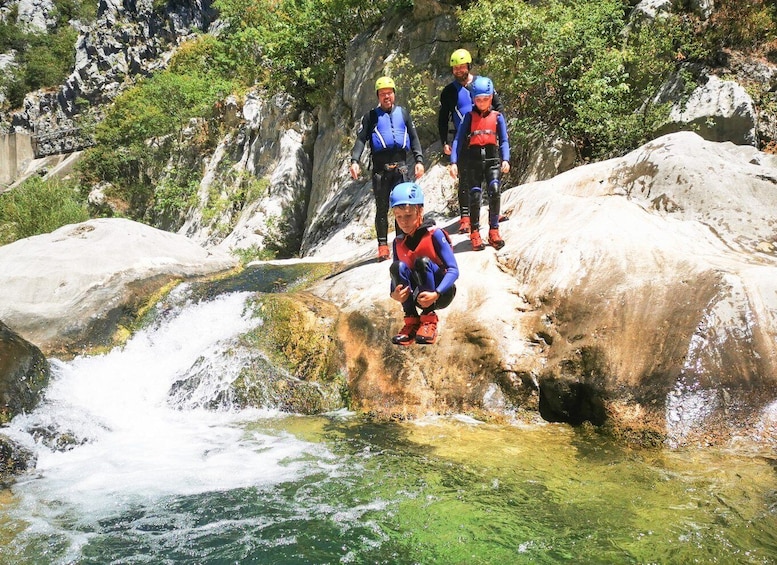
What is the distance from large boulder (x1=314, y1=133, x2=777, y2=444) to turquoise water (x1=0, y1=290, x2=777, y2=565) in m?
0.38

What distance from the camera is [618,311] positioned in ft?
17.5

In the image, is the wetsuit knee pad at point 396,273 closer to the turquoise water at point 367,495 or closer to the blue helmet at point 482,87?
the turquoise water at point 367,495

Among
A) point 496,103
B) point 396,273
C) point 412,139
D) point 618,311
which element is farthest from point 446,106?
point 396,273

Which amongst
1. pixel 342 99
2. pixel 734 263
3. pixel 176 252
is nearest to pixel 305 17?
pixel 342 99

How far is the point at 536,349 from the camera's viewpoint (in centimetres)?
577

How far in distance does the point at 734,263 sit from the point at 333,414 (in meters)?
4.03

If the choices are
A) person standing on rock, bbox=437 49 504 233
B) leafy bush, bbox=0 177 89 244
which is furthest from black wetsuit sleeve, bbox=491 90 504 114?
leafy bush, bbox=0 177 89 244

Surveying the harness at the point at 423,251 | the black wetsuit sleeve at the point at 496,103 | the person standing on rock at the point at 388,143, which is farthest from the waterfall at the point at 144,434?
the black wetsuit sleeve at the point at 496,103

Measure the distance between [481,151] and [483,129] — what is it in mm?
240

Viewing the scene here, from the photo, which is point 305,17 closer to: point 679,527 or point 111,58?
point 679,527

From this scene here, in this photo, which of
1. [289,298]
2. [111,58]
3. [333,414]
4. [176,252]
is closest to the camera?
[333,414]

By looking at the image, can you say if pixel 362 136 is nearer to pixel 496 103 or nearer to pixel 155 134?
pixel 496 103

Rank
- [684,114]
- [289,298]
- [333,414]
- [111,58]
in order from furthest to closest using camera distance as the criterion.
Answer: [111,58] < [684,114] < [289,298] < [333,414]

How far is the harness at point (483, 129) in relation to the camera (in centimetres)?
626
